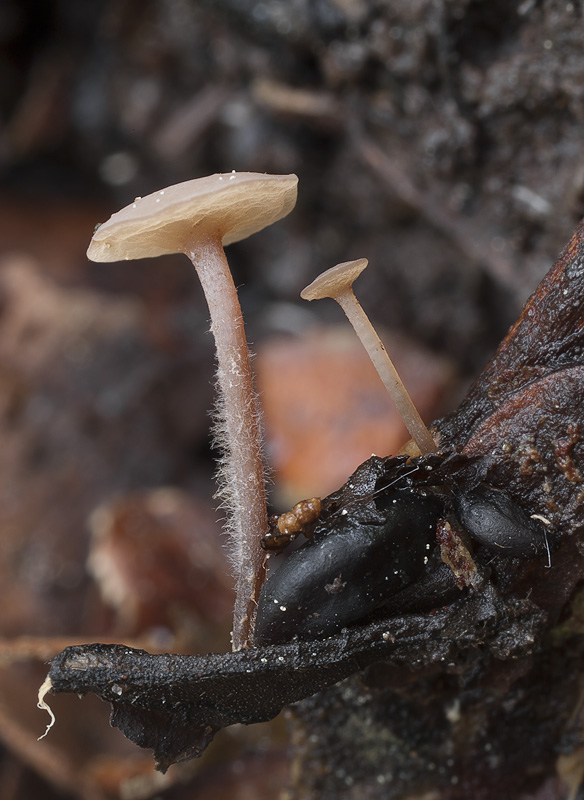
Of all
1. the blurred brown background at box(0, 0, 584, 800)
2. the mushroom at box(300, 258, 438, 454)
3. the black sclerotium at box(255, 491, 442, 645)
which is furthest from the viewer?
the blurred brown background at box(0, 0, 584, 800)

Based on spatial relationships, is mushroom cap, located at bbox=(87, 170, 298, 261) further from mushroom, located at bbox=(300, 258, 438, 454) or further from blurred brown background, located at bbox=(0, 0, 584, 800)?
blurred brown background, located at bbox=(0, 0, 584, 800)

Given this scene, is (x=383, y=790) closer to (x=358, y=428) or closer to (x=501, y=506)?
(x=501, y=506)

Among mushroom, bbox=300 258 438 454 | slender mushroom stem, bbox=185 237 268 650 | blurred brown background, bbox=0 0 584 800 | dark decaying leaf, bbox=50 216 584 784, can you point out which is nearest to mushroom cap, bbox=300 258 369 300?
mushroom, bbox=300 258 438 454

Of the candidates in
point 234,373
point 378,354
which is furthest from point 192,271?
point 378,354

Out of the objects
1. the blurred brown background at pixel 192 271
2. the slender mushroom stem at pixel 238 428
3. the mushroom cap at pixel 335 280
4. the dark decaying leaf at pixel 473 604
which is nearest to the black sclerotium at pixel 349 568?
the dark decaying leaf at pixel 473 604

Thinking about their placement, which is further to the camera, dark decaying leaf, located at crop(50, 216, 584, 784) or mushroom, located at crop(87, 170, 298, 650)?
mushroom, located at crop(87, 170, 298, 650)

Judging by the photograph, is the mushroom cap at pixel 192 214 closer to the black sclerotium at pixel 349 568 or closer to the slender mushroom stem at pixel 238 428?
the slender mushroom stem at pixel 238 428

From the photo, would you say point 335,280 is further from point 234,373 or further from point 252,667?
point 252,667
